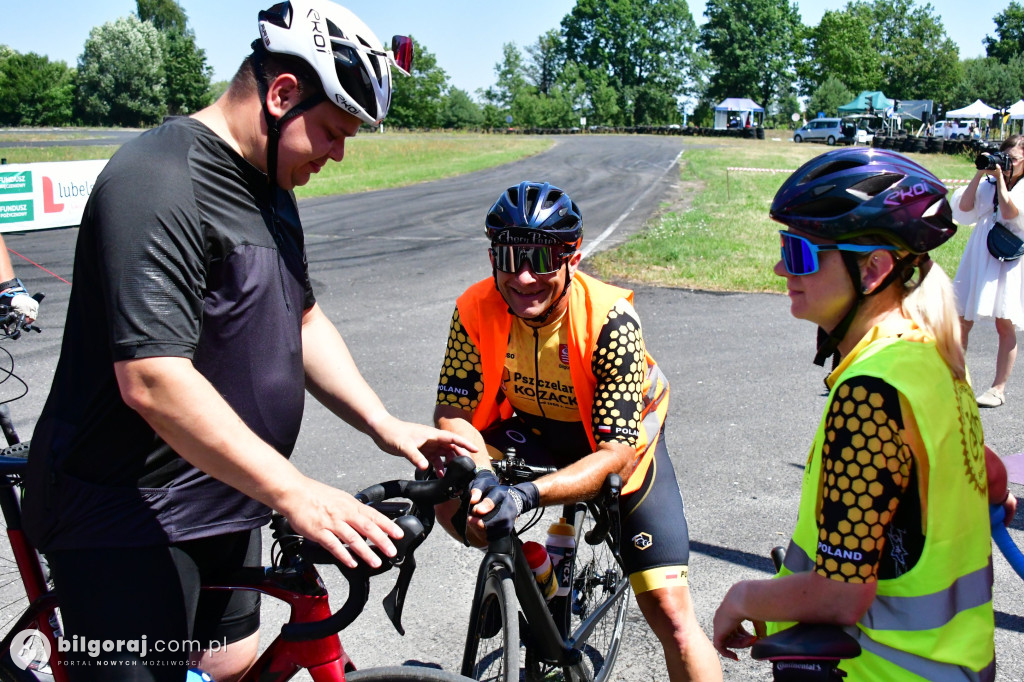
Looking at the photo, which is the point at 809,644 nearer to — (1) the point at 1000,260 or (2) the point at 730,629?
(2) the point at 730,629

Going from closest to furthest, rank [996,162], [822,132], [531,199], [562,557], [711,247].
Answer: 1. [531,199]
2. [562,557]
3. [996,162]
4. [711,247]
5. [822,132]

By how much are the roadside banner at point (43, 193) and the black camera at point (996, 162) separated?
14700 mm

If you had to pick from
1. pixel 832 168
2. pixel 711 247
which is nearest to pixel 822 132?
pixel 711 247

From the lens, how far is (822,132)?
6650cm

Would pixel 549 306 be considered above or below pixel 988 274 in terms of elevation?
above

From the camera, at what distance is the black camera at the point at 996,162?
23.3 feet

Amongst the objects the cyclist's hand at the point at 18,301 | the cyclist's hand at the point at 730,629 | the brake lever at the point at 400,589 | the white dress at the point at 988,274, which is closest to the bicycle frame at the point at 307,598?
the brake lever at the point at 400,589

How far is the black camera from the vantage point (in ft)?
23.3

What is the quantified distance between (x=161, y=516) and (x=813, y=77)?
408 ft

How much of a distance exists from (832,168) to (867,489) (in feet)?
2.72

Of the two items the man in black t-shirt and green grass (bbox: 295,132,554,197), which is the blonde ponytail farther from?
green grass (bbox: 295,132,554,197)

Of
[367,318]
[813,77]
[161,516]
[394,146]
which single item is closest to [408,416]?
[367,318]

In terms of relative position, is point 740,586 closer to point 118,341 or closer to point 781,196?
point 781,196

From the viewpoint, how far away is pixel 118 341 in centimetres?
183
